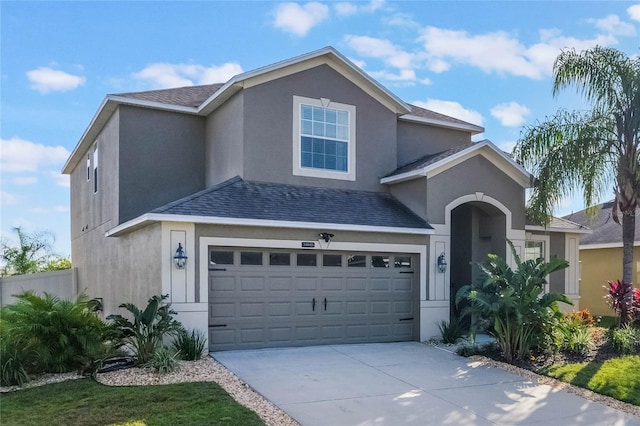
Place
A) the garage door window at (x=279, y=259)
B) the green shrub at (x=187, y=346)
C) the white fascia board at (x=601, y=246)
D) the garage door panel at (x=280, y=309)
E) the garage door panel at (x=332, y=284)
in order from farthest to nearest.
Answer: the white fascia board at (x=601, y=246)
the garage door panel at (x=332, y=284)
the garage door window at (x=279, y=259)
the garage door panel at (x=280, y=309)
the green shrub at (x=187, y=346)

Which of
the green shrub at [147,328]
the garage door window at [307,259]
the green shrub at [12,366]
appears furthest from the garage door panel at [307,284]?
the green shrub at [12,366]

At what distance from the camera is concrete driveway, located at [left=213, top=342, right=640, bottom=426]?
7.57 metres

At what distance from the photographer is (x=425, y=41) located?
13039 mm

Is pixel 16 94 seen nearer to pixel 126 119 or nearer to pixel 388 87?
pixel 126 119

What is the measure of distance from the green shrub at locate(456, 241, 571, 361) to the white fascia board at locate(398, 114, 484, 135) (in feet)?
22.2

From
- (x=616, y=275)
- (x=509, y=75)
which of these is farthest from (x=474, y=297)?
(x=616, y=275)

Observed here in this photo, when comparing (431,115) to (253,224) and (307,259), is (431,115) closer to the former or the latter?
(307,259)

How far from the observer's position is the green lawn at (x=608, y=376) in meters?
8.92

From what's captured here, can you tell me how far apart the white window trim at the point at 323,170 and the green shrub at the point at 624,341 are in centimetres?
744

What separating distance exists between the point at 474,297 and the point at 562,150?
538 centimetres

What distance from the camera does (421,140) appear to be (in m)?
17.3

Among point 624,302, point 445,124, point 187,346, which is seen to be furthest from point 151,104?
point 624,302

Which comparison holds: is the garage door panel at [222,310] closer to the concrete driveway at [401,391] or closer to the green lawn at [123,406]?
the concrete driveway at [401,391]

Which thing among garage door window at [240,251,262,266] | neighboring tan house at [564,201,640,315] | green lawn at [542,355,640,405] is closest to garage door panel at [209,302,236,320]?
garage door window at [240,251,262,266]
